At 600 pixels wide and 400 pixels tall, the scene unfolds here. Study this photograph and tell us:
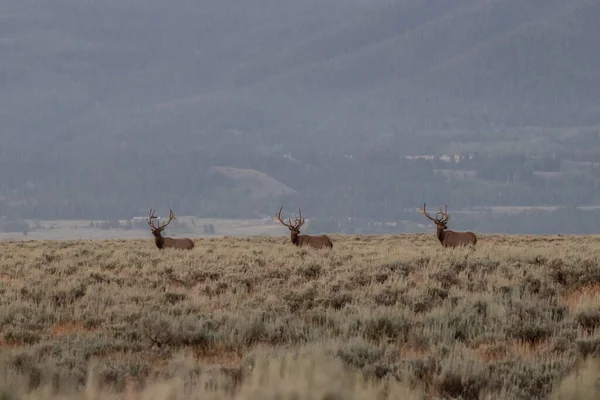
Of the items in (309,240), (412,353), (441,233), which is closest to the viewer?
(412,353)

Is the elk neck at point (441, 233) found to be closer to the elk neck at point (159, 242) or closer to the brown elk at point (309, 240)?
the brown elk at point (309, 240)

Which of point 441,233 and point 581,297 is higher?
point 441,233

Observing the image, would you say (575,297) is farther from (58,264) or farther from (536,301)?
(58,264)

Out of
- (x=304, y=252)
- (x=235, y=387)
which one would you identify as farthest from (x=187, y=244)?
(x=235, y=387)

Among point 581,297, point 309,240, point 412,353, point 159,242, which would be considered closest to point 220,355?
point 412,353

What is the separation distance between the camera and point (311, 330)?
1001 cm

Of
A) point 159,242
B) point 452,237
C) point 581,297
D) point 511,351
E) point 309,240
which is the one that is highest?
point 452,237

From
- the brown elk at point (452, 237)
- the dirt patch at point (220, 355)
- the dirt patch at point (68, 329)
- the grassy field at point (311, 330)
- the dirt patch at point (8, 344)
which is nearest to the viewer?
the grassy field at point (311, 330)

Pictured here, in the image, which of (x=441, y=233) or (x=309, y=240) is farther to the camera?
(x=309, y=240)

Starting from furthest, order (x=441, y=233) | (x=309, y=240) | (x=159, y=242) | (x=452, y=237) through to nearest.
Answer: (x=159, y=242)
(x=309, y=240)
(x=441, y=233)
(x=452, y=237)

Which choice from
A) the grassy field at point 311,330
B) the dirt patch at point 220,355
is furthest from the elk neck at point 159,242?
the dirt patch at point 220,355

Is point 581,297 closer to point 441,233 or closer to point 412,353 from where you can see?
point 412,353

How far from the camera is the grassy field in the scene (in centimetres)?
757

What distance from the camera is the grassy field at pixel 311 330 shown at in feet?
24.8
